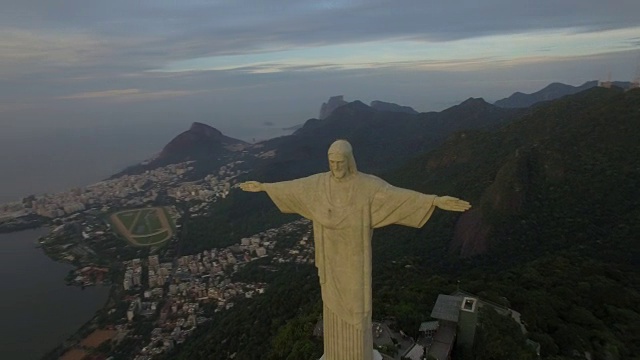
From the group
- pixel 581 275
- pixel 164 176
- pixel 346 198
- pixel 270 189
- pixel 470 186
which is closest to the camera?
pixel 346 198

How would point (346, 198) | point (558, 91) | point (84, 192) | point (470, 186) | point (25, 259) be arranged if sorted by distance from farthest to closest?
point (558, 91) → point (84, 192) → point (25, 259) → point (470, 186) → point (346, 198)

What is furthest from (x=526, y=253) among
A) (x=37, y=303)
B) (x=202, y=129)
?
(x=202, y=129)

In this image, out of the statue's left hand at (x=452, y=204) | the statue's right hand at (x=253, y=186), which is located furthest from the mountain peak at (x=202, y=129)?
the statue's left hand at (x=452, y=204)

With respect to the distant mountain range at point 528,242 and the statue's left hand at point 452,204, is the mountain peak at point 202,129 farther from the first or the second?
the statue's left hand at point 452,204

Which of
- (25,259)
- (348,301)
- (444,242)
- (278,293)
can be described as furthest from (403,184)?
(25,259)

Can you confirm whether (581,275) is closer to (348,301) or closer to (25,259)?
(348,301)

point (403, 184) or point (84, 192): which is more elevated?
point (403, 184)

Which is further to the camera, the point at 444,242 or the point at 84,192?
the point at 84,192
